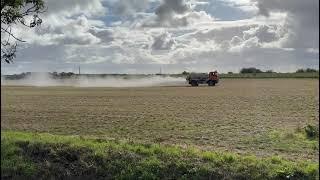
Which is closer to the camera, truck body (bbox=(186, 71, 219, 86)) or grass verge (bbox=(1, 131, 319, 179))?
grass verge (bbox=(1, 131, 319, 179))

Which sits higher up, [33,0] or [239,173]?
[33,0]

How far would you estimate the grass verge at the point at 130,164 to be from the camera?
11.2m

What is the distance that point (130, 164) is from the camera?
38.1 ft

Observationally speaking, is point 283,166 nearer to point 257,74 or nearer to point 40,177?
point 40,177

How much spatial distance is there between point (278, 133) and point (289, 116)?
8359 mm

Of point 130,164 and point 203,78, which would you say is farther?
point 203,78

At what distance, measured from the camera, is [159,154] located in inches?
480

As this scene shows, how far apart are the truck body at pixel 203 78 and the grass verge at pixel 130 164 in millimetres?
63193

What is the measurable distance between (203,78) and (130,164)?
6447cm

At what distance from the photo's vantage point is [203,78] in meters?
75.7

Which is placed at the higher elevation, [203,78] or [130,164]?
[203,78]

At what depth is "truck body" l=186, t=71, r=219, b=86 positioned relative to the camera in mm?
75688

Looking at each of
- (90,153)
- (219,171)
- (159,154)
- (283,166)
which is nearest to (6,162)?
(90,153)

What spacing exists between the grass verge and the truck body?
63193 millimetres
